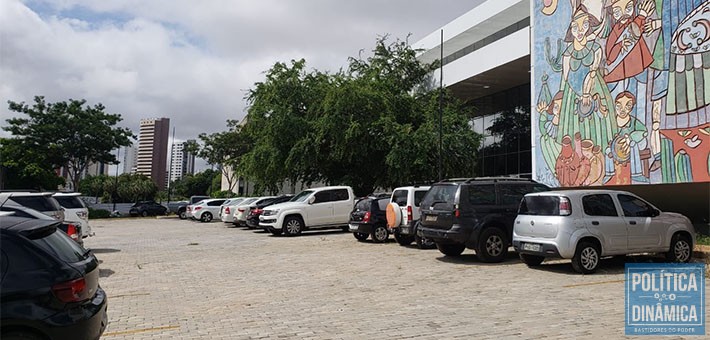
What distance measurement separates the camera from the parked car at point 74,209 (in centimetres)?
1398

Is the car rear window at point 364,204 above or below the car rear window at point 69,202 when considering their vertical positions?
above

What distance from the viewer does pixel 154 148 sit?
11956 centimetres

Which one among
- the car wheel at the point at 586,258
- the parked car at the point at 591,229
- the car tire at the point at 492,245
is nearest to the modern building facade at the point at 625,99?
the parked car at the point at 591,229

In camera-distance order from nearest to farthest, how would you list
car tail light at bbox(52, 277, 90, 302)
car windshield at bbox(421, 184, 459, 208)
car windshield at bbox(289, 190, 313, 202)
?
1. car tail light at bbox(52, 277, 90, 302)
2. car windshield at bbox(421, 184, 459, 208)
3. car windshield at bbox(289, 190, 313, 202)

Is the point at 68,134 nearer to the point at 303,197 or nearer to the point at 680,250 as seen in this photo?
the point at 303,197

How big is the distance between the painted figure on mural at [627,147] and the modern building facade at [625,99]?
34 millimetres

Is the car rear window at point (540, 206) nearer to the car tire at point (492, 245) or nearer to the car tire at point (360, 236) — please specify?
the car tire at point (492, 245)

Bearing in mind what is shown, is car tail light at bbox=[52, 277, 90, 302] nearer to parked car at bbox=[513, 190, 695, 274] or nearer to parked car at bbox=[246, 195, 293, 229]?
parked car at bbox=[513, 190, 695, 274]

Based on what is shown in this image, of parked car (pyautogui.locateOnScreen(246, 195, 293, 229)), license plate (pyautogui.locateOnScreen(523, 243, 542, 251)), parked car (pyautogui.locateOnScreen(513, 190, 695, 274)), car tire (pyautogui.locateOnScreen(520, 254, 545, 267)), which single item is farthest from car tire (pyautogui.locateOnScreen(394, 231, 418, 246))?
parked car (pyautogui.locateOnScreen(246, 195, 293, 229))

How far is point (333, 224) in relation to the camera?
67.0 feet

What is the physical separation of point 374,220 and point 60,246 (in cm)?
1221

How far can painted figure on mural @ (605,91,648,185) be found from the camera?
16656 millimetres

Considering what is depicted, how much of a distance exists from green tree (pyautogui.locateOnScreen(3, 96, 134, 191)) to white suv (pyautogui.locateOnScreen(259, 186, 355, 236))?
2821 centimetres

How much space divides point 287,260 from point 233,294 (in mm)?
4245
